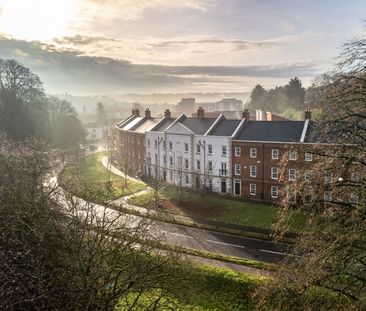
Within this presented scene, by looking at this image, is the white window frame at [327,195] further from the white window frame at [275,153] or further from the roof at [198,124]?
the roof at [198,124]

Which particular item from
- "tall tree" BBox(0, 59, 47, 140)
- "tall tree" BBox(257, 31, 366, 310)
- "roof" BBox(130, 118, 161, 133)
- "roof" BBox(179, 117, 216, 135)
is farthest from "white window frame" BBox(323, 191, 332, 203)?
"tall tree" BBox(0, 59, 47, 140)

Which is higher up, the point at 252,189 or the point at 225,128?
the point at 225,128

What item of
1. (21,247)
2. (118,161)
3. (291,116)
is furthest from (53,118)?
(21,247)

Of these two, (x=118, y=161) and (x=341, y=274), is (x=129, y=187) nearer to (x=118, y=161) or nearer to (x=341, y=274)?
(x=118, y=161)

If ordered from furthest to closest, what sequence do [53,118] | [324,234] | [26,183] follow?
[53,118], [26,183], [324,234]

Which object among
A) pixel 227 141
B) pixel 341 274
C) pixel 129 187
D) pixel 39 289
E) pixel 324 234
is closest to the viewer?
pixel 39 289

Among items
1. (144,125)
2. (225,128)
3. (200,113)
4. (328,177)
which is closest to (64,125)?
(144,125)

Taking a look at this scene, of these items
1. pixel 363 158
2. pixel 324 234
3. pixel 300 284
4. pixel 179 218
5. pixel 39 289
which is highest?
pixel 363 158

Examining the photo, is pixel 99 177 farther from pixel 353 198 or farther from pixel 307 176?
pixel 353 198
